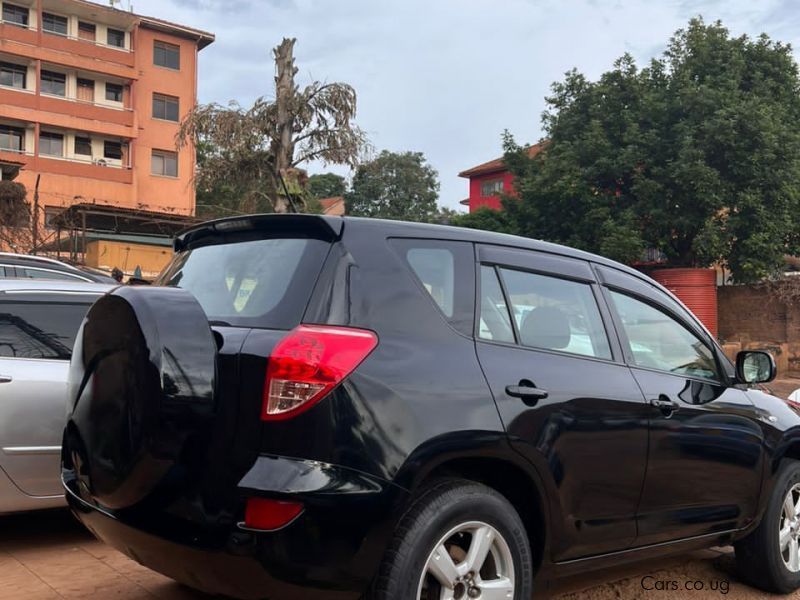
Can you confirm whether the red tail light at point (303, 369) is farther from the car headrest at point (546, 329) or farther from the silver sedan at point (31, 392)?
the silver sedan at point (31, 392)

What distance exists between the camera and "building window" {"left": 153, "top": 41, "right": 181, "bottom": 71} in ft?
141

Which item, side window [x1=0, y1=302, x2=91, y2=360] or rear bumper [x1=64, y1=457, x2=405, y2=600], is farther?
side window [x1=0, y1=302, x2=91, y2=360]

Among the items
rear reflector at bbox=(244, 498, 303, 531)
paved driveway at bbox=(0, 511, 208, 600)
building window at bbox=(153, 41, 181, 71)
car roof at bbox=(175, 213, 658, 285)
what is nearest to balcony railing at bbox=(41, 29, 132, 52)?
building window at bbox=(153, 41, 181, 71)

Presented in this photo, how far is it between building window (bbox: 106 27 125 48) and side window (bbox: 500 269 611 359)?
44684mm

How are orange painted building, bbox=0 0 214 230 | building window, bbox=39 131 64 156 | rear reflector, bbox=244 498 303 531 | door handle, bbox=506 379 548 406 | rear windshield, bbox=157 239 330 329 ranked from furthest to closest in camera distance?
building window, bbox=39 131 64 156, orange painted building, bbox=0 0 214 230, door handle, bbox=506 379 548 406, rear windshield, bbox=157 239 330 329, rear reflector, bbox=244 498 303 531

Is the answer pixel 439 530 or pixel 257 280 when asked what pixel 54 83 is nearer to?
pixel 257 280

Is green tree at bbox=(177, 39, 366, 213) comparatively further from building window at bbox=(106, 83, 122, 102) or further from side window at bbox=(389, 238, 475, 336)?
building window at bbox=(106, 83, 122, 102)

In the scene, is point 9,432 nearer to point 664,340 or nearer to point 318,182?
point 664,340

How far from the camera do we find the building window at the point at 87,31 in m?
41.9

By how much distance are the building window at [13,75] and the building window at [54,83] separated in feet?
3.18

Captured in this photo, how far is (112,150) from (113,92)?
327 centimetres

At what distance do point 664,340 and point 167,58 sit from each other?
145 feet

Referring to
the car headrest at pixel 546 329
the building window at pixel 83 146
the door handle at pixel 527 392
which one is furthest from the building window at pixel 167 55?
the door handle at pixel 527 392

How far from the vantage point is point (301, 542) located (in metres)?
2.44
